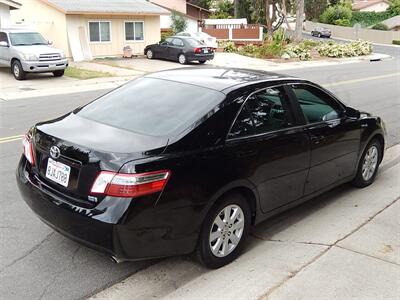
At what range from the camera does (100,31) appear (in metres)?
27.4

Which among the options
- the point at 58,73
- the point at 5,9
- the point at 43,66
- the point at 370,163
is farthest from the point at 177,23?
the point at 370,163

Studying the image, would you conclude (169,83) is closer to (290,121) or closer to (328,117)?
(290,121)

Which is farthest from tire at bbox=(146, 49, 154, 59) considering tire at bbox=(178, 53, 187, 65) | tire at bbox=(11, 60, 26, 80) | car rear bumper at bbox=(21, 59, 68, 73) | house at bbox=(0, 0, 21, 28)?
tire at bbox=(11, 60, 26, 80)

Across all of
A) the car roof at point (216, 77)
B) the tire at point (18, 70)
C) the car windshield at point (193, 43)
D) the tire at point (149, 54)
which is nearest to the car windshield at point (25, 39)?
the tire at point (18, 70)

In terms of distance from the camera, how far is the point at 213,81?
430cm

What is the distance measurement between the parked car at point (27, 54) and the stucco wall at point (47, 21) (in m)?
6.45

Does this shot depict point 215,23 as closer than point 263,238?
No

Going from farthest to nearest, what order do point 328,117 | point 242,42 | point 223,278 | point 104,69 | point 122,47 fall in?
point 242,42 < point 122,47 < point 104,69 < point 328,117 < point 223,278

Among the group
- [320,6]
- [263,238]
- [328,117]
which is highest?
[320,6]

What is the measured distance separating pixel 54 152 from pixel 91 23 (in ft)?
81.2

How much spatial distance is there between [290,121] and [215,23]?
146 feet

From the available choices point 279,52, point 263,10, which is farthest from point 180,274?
point 263,10

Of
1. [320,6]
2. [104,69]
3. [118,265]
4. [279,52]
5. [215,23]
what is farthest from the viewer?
[320,6]

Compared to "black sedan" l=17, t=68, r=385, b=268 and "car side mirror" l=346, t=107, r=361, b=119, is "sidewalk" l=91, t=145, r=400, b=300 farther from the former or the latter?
"car side mirror" l=346, t=107, r=361, b=119
